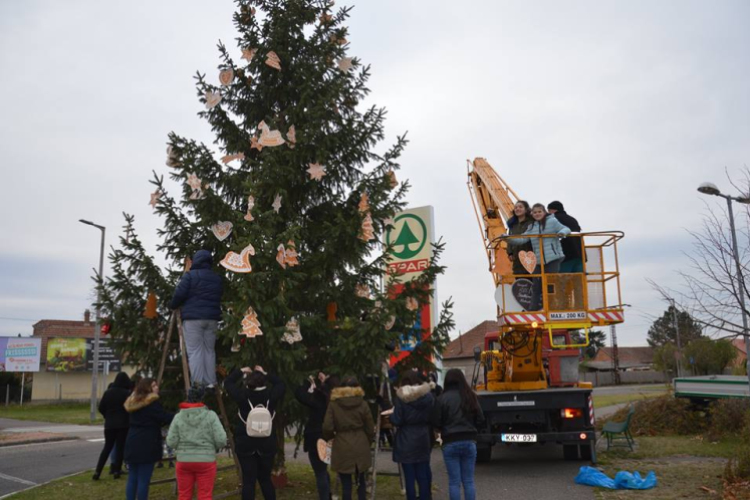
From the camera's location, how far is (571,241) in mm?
10773

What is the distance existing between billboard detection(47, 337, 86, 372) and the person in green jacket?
4274 cm

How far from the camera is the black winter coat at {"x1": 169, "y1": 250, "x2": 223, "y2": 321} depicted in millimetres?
8109

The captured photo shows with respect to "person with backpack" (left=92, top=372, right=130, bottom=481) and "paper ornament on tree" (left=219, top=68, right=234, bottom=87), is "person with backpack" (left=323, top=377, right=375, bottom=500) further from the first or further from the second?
"paper ornament on tree" (left=219, top=68, right=234, bottom=87)

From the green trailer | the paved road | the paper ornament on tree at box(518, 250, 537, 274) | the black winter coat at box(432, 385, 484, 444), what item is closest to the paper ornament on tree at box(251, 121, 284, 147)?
the black winter coat at box(432, 385, 484, 444)

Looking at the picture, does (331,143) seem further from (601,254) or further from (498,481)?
(498,481)

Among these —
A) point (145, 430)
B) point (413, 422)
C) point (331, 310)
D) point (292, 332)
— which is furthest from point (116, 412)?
point (413, 422)

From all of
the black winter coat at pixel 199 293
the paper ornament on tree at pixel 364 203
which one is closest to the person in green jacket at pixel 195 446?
the black winter coat at pixel 199 293

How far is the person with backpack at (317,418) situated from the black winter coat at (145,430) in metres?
1.65

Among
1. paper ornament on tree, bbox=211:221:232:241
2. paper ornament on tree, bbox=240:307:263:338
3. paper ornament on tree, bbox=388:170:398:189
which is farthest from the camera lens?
paper ornament on tree, bbox=388:170:398:189

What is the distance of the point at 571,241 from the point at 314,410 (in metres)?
5.47

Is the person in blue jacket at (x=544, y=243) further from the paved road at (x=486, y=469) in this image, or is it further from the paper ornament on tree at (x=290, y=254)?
the paper ornament on tree at (x=290, y=254)

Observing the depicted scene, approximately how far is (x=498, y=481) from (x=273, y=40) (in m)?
8.07

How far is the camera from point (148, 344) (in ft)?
28.7

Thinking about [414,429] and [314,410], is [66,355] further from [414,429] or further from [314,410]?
[414,429]
